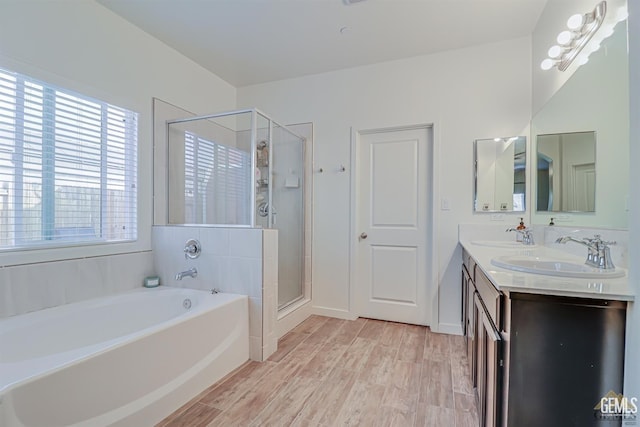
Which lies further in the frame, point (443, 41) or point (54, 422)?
point (443, 41)

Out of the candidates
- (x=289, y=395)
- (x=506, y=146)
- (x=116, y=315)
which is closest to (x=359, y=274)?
(x=289, y=395)

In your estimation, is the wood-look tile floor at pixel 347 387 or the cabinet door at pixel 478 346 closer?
the cabinet door at pixel 478 346

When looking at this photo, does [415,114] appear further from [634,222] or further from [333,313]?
[333,313]

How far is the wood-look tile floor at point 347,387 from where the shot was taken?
152cm

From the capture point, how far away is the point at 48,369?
1093 millimetres

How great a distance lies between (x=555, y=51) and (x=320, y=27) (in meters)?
1.65

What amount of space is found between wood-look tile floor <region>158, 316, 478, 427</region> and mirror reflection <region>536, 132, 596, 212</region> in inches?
50.9

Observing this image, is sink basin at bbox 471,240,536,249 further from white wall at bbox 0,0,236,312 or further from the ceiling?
white wall at bbox 0,0,236,312

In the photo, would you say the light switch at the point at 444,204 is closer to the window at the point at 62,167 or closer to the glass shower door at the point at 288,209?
the glass shower door at the point at 288,209

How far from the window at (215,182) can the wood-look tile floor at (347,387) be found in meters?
1.15

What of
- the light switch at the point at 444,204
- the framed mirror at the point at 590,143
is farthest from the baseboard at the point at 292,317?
the framed mirror at the point at 590,143

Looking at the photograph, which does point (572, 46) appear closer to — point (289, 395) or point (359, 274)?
point (359, 274)

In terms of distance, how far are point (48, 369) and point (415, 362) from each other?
2.07 m

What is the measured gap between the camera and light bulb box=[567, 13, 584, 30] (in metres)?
1.58
